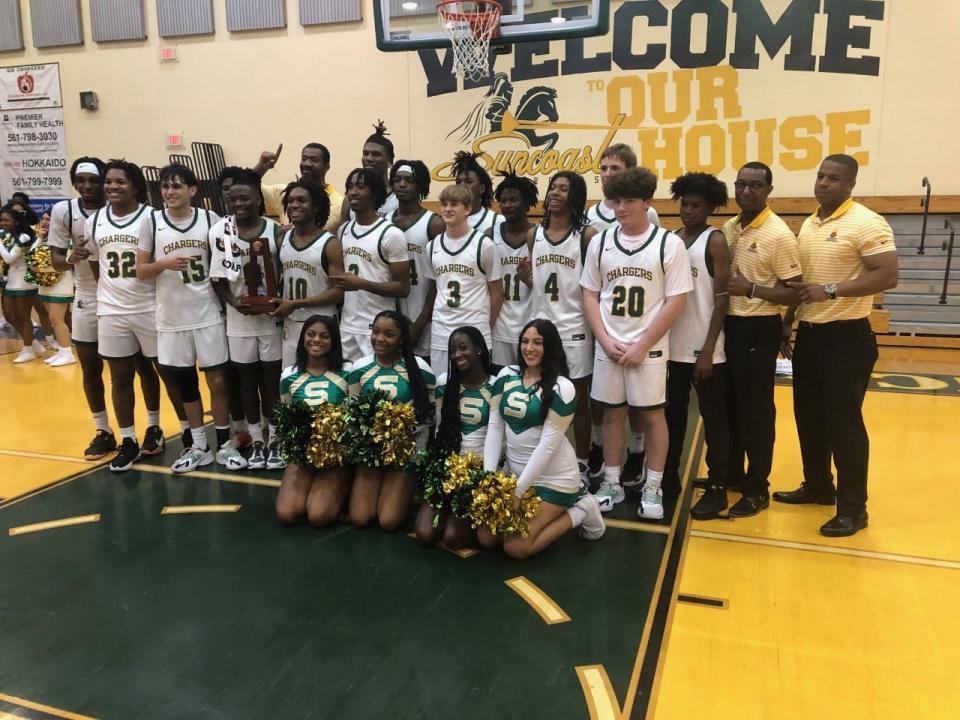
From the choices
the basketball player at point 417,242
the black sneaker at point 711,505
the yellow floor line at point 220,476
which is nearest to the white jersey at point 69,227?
the yellow floor line at point 220,476

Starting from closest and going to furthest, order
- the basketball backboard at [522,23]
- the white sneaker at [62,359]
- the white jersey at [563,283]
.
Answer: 1. the white jersey at [563,283]
2. the basketball backboard at [522,23]
3. the white sneaker at [62,359]

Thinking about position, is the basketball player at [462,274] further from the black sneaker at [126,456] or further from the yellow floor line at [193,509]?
the black sneaker at [126,456]

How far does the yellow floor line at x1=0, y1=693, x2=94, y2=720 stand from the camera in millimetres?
2473

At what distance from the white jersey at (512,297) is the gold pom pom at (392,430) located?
0.84 m

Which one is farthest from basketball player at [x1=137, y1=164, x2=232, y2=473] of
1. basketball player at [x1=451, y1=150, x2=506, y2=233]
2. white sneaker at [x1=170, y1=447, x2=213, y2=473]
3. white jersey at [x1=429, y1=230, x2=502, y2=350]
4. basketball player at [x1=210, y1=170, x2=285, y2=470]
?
basketball player at [x1=451, y1=150, x2=506, y2=233]

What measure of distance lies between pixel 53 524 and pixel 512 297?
300 centimetres

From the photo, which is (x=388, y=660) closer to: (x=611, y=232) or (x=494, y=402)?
(x=494, y=402)

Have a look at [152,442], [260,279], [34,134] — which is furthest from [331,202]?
[34,134]

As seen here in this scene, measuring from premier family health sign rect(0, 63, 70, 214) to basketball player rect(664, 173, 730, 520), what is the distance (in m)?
12.7

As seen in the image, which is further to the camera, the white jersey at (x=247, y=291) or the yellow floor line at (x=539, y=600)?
the white jersey at (x=247, y=291)

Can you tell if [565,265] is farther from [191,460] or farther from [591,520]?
[191,460]

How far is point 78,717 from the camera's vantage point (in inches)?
97.3

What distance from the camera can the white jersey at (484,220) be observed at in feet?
14.9

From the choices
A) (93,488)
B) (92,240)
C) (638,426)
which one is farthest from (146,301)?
(638,426)
